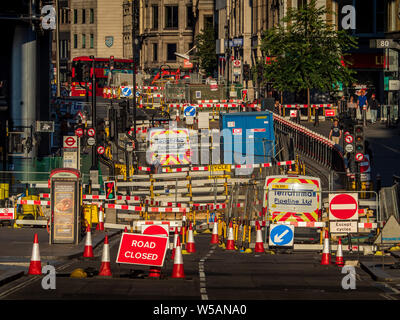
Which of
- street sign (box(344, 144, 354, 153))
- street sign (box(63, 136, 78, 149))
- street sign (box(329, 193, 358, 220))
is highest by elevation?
street sign (box(63, 136, 78, 149))

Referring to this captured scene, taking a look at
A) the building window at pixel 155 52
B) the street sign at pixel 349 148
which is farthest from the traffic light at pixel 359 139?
the building window at pixel 155 52

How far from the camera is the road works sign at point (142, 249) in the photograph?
1850cm

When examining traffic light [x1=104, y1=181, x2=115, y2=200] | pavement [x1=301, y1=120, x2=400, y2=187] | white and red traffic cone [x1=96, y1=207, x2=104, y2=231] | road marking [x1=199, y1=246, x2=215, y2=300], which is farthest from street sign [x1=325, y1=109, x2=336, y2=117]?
road marking [x1=199, y1=246, x2=215, y2=300]

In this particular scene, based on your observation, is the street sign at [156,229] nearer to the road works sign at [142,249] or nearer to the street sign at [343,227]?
the road works sign at [142,249]

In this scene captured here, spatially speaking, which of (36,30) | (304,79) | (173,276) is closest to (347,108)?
(304,79)

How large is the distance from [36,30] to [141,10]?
286 feet

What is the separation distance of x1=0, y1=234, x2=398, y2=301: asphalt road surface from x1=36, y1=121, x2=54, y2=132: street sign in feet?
73.6

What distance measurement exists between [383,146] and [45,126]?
15334mm

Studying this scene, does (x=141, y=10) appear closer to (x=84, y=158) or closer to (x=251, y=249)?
(x=84, y=158)

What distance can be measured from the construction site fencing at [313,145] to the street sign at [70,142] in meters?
9.67

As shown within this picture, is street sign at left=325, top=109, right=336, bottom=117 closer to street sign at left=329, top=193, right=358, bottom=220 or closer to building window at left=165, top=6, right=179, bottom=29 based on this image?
street sign at left=329, top=193, right=358, bottom=220

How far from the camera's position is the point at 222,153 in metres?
42.7

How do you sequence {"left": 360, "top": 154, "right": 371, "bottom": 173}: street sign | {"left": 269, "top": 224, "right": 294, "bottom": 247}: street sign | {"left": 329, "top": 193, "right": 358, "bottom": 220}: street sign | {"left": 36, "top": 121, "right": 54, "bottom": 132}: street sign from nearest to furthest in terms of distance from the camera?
1. {"left": 329, "top": 193, "right": 358, "bottom": 220}: street sign
2. {"left": 269, "top": 224, "right": 294, "bottom": 247}: street sign
3. {"left": 360, "top": 154, "right": 371, "bottom": 173}: street sign
4. {"left": 36, "top": 121, "right": 54, "bottom": 132}: street sign

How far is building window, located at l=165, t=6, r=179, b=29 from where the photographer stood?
131250mm
